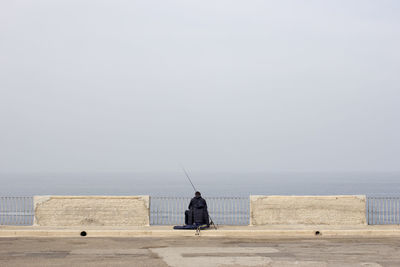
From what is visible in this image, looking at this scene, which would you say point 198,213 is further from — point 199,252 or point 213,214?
point 213,214

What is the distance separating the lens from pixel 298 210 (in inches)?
749

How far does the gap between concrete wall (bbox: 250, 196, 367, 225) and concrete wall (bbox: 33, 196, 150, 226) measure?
380 cm

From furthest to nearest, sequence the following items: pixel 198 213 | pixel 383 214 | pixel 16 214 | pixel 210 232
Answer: pixel 16 214 < pixel 383 214 < pixel 198 213 < pixel 210 232

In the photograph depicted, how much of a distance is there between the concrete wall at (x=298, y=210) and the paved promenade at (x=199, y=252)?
2814mm

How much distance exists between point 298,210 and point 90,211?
6986 mm

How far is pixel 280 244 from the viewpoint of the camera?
14.9 m

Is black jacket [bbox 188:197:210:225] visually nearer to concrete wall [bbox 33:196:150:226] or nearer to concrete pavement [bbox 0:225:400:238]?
concrete pavement [bbox 0:225:400:238]

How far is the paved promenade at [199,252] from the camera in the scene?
37.8ft

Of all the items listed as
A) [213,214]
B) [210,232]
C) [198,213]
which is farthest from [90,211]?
[213,214]

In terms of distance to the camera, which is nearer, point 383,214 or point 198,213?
point 198,213

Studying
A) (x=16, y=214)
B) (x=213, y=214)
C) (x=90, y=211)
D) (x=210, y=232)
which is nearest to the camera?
(x=210, y=232)

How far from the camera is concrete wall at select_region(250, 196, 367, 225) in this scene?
62.3ft

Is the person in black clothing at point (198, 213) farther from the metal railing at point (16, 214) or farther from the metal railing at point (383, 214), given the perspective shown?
the metal railing at point (16, 214)

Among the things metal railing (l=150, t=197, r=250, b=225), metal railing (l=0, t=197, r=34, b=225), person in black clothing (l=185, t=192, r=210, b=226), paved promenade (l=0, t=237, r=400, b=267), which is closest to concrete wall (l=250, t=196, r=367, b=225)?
metal railing (l=150, t=197, r=250, b=225)
